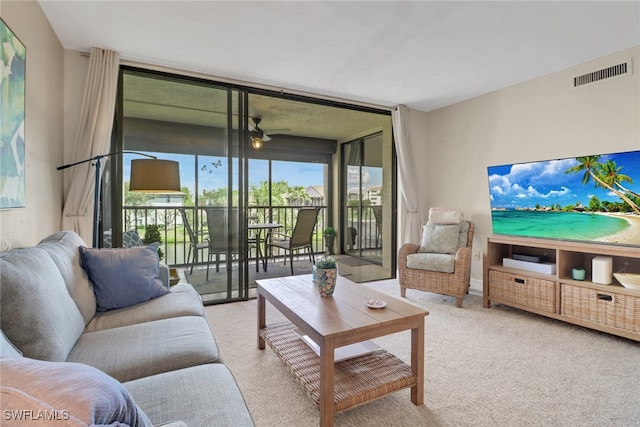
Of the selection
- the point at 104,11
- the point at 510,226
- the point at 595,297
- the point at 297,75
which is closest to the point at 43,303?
the point at 104,11

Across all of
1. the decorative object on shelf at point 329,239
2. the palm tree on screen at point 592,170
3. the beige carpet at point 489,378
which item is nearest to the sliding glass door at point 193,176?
the beige carpet at point 489,378

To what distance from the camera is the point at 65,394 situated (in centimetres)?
50

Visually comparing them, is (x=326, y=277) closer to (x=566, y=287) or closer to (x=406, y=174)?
(x=566, y=287)

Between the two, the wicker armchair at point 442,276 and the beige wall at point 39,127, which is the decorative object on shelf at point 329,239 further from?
the beige wall at point 39,127

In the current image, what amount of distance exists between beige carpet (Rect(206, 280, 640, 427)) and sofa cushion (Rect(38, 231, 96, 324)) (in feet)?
3.09

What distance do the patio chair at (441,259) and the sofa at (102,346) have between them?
2.43 metres

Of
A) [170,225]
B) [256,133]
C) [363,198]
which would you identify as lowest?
[170,225]

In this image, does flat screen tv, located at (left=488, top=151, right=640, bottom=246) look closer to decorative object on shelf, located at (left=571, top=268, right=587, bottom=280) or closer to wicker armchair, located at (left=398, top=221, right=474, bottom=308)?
decorative object on shelf, located at (left=571, top=268, right=587, bottom=280)

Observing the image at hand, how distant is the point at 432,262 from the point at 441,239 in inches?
16.4

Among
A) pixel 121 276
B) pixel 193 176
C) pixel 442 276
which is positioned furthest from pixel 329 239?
pixel 121 276

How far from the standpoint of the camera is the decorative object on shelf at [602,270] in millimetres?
2562

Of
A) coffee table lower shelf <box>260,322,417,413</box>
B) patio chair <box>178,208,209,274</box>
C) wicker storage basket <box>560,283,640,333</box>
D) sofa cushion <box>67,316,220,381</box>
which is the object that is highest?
patio chair <box>178,208,209,274</box>

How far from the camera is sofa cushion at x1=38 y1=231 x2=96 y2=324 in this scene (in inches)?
62.2

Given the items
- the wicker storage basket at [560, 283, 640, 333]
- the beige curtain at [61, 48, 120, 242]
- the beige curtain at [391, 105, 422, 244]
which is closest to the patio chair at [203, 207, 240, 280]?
the beige curtain at [61, 48, 120, 242]
